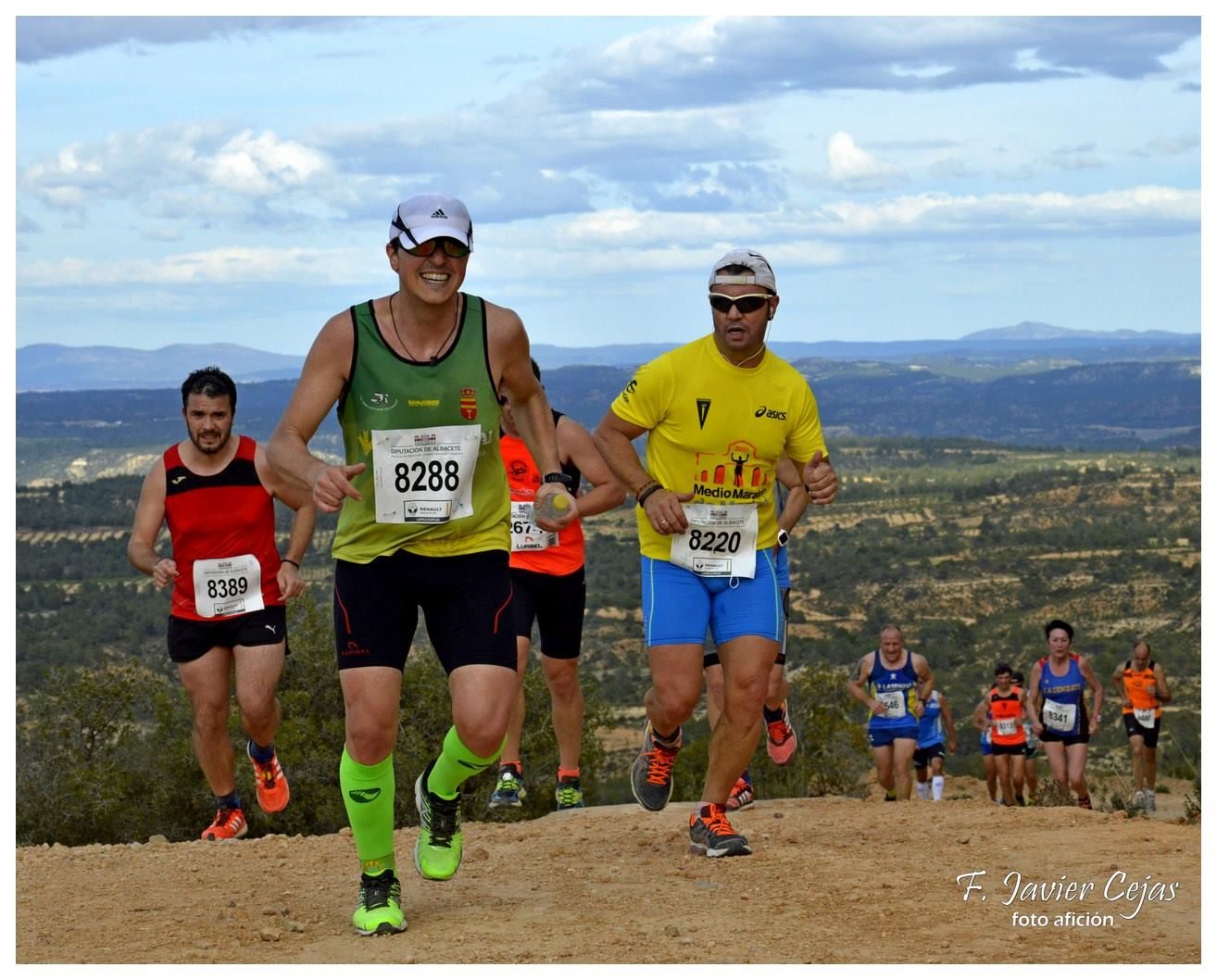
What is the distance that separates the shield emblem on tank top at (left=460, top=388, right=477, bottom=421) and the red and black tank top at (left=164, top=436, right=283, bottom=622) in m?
2.90

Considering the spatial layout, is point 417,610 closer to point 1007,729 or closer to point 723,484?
point 723,484

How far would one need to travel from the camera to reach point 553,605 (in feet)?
31.6

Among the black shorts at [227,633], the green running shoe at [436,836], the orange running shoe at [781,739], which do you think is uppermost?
the black shorts at [227,633]

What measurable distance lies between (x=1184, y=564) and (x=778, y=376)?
49569 millimetres

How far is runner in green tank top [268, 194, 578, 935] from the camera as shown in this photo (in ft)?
20.0

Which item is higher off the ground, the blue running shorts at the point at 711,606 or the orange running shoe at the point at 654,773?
the blue running shorts at the point at 711,606

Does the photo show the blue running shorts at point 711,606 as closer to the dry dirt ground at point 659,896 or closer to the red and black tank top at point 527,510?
the dry dirt ground at point 659,896

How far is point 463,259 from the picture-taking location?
6160 millimetres

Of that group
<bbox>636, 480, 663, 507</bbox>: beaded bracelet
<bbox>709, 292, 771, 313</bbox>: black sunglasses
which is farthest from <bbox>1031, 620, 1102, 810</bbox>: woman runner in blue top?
<bbox>709, 292, 771, 313</bbox>: black sunglasses

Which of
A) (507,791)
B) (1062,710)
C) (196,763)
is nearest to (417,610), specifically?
(507,791)

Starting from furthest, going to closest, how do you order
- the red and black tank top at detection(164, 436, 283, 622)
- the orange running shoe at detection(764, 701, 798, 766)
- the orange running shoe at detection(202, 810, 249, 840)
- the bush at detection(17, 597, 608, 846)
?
the bush at detection(17, 597, 608, 846), the orange running shoe at detection(764, 701, 798, 766), the orange running shoe at detection(202, 810, 249, 840), the red and black tank top at detection(164, 436, 283, 622)

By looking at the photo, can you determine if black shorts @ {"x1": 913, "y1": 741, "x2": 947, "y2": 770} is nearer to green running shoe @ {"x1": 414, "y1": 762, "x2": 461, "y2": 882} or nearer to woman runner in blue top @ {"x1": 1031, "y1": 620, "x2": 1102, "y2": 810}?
woman runner in blue top @ {"x1": 1031, "y1": 620, "x2": 1102, "y2": 810}

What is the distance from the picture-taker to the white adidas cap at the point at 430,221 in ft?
19.8

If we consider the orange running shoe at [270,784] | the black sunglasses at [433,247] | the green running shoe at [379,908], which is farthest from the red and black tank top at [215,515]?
the black sunglasses at [433,247]
